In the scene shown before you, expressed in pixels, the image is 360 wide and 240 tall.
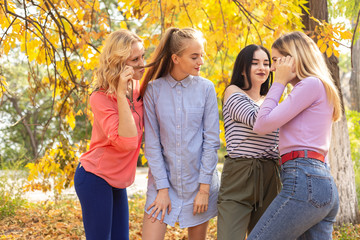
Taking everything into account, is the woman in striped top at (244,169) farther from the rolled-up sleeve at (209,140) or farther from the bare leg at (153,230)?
the bare leg at (153,230)

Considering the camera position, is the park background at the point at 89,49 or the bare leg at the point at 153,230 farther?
the park background at the point at 89,49

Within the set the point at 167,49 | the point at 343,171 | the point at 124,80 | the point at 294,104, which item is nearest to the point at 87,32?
the point at 167,49

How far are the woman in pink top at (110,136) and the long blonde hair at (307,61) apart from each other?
885 millimetres

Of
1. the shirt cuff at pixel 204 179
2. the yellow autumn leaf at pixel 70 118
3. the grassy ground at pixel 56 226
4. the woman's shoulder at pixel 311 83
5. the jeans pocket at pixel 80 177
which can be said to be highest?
the woman's shoulder at pixel 311 83

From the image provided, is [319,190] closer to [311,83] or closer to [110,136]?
[311,83]

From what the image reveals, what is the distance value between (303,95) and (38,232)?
4433 mm

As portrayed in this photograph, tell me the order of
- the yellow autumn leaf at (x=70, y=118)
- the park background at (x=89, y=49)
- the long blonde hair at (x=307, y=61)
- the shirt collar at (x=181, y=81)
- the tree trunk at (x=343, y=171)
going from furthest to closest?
the tree trunk at (x=343, y=171) → the yellow autumn leaf at (x=70, y=118) → the park background at (x=89, y=49) → the shirt collar at (x=181, y=81) → the long blonde hair at (x=307, y=61)

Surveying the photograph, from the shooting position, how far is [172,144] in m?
2.66

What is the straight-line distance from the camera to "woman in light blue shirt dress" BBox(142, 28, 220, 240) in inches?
103

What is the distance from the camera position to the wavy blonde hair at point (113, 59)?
100.0 inches

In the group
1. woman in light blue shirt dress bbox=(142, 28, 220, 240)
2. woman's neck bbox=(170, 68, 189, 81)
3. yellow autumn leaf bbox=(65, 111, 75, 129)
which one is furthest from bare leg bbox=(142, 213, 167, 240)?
yellow autumn leaf bbox=(65, 111, 75, 129)

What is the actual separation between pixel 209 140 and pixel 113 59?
776 mm

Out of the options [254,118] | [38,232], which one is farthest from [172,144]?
[38,232]

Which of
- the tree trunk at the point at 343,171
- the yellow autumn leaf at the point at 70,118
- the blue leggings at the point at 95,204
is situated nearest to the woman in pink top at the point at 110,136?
the blue leggings at the point at 95,204
